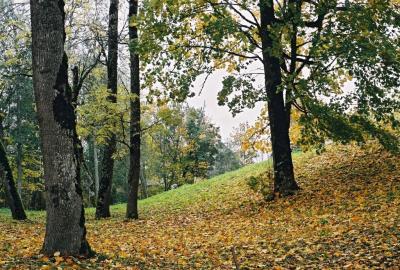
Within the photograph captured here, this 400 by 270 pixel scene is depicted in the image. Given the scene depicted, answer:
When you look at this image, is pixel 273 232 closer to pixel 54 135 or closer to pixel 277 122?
pixel 277 122

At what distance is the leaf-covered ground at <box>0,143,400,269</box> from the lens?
6871 mm

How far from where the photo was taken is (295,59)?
14.2 meters

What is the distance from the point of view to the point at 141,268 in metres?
6.68

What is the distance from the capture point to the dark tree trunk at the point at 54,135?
20.9 ft

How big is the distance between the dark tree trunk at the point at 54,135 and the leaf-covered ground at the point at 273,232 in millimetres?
433

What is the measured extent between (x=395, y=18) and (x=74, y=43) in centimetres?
1008

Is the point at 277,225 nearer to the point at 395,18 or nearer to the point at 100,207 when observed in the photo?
the point at 395,18

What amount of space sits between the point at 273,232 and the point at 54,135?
5.56m

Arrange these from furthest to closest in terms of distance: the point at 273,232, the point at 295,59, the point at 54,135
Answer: the point at 295,59 → the point at 273,232 → the point at 54,135

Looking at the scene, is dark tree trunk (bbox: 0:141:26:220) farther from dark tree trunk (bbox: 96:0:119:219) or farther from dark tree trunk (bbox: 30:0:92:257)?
dark tree trunk (bbox: 30:0:92:257)

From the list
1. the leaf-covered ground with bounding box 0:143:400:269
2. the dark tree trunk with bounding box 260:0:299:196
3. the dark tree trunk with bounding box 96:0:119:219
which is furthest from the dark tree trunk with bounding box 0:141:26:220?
the dark tree trunk with bounding box 260:0:299:196

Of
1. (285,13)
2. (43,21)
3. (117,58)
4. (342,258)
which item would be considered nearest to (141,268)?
(342,258)

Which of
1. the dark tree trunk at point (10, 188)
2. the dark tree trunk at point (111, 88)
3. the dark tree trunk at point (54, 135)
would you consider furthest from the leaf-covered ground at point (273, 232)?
the dark tree trunk at point (10, 188)

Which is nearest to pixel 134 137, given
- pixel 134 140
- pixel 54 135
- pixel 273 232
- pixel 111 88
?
pixel 134 140
